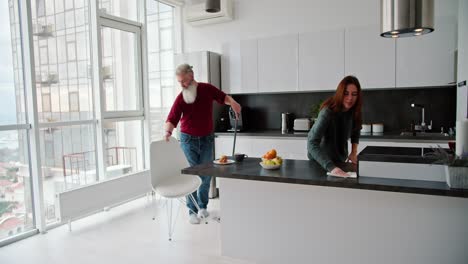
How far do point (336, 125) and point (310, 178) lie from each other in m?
0.60

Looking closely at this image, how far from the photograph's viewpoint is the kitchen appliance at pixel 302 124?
4574 mm

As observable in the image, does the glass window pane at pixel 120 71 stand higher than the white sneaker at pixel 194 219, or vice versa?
the glass window pane at pixel 120 71

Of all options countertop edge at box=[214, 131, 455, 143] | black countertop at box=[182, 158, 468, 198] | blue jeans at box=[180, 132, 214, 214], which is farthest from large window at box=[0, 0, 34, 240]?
countertop edge at box=[214, 131, 455, 143]

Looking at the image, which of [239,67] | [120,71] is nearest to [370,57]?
[239,67]

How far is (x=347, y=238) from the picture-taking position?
7.80ft

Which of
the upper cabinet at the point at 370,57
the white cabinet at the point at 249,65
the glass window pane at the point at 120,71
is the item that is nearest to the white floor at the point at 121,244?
the glass window pane at the point at 120,71

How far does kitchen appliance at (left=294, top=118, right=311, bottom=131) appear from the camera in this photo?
4.57 metres

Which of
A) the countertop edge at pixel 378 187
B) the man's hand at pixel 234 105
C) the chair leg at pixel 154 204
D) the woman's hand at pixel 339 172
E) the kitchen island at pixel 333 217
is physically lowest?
the chair leg at pixel 154 204

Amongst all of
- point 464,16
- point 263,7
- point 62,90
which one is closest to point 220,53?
point 263,7

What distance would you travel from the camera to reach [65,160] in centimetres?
402

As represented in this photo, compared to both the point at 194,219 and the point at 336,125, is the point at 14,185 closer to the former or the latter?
the point at 194,219

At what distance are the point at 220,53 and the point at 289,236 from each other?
3.19m

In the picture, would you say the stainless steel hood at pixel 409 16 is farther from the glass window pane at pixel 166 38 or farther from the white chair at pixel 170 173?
the glass window pane at pixel 166 38

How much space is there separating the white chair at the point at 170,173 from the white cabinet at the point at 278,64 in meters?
1.61
